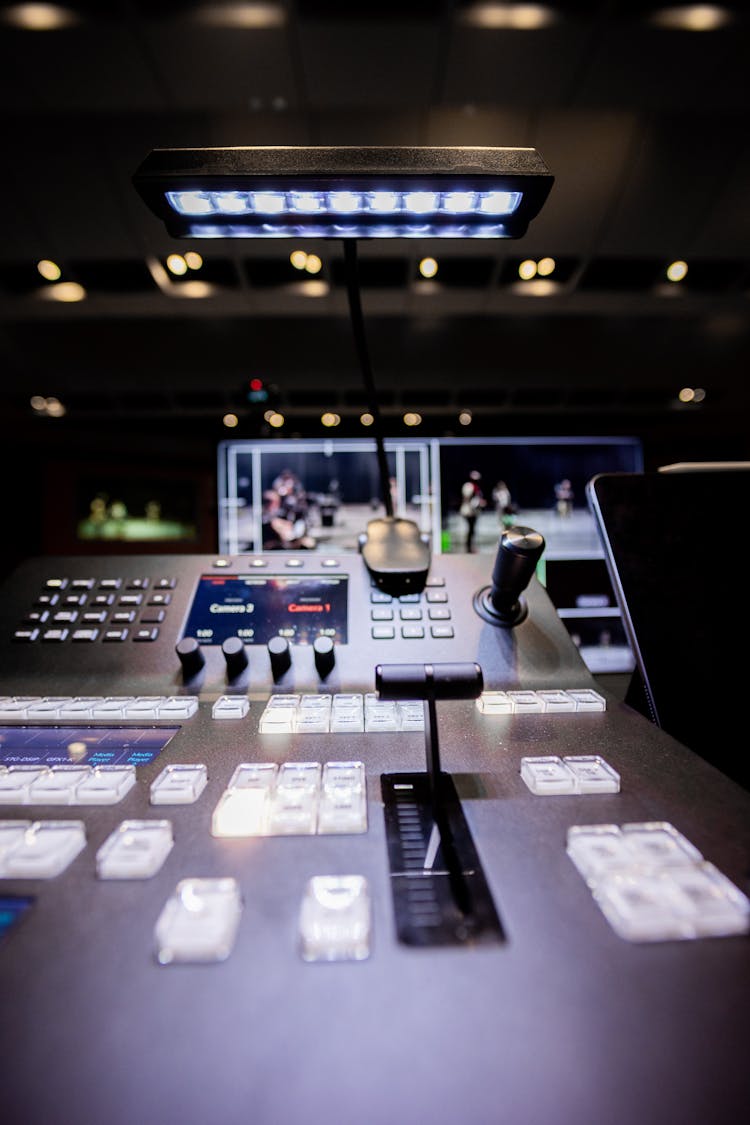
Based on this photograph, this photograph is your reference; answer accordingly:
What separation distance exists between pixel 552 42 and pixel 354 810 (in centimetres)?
240

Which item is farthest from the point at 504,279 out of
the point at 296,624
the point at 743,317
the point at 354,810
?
the point at 354,810

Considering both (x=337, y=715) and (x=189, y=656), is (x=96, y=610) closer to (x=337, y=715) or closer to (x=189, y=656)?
(x=189, y=656)

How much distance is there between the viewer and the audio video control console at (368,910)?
8.2 inches

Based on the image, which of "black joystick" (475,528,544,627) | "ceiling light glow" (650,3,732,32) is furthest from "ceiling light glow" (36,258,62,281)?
"black joystick" (475,528,544,627)

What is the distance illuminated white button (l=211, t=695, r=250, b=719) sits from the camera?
54 cm

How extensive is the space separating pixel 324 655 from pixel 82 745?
0.85 feet

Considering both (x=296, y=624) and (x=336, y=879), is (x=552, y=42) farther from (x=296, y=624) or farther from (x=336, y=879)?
(x=336, y=879)

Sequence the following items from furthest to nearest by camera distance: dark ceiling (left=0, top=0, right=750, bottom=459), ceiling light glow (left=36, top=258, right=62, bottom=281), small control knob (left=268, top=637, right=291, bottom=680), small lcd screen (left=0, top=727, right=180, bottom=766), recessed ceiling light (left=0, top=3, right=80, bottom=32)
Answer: ceiling light glow (left=36, top=258, right=62, bottom=281), dark ceiling (left=0, top=0, right=750, bottom=459), recessed ceiling light (left=0, top=3, right=80, bottom=32), small control knob (left=268, top=637, right=291, bottom=680), small lcd screen (left=0, top=727, right=180, bottom=766)

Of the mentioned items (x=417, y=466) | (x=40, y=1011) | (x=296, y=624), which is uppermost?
(x=417, y=466)

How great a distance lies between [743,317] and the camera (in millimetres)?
3492

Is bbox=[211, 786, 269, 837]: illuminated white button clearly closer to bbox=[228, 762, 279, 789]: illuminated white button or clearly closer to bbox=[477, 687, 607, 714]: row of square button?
bbox=[228, 762, 279, 789]: illuminated white button

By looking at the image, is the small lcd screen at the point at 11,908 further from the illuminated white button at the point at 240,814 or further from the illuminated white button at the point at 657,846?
the illuminated white button at the point at 657,846

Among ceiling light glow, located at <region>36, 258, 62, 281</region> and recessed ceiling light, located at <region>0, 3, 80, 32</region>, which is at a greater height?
ceiling light glow, located at <region>36, 258, 62, 281</region>

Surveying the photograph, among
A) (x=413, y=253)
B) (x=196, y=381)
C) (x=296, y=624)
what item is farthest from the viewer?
(x=196, y=381)
